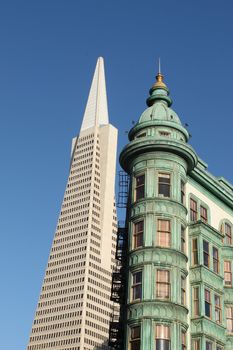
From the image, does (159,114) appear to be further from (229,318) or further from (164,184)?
(229,318)

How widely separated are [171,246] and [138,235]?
7.61 ft

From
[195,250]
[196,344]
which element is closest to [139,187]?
[195,250]

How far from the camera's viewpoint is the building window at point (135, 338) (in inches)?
1389

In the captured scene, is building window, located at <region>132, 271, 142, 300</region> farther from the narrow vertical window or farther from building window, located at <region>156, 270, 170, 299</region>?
the narrow vertical window

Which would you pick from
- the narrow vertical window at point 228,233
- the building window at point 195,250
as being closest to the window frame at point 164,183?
the building window at point 195,250

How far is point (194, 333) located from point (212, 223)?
34.3ft

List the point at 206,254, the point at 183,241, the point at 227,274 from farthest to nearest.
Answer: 1. the point at 227,274
2. the point at 206,254
3. the point at 183,241

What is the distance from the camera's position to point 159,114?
144 feet

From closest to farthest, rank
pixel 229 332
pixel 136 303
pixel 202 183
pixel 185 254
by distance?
pixel 136 303 → pixel 185 254 → pixel 229 332 → pixel 202 183

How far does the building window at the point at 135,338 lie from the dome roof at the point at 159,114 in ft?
49.7

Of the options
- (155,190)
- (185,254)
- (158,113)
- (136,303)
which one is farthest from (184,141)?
(136,303)

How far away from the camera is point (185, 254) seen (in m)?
39.5

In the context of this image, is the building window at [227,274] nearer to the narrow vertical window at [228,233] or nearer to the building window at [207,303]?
the narrow vertical window at [228,233]

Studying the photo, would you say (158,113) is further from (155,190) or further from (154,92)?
(155,190)
